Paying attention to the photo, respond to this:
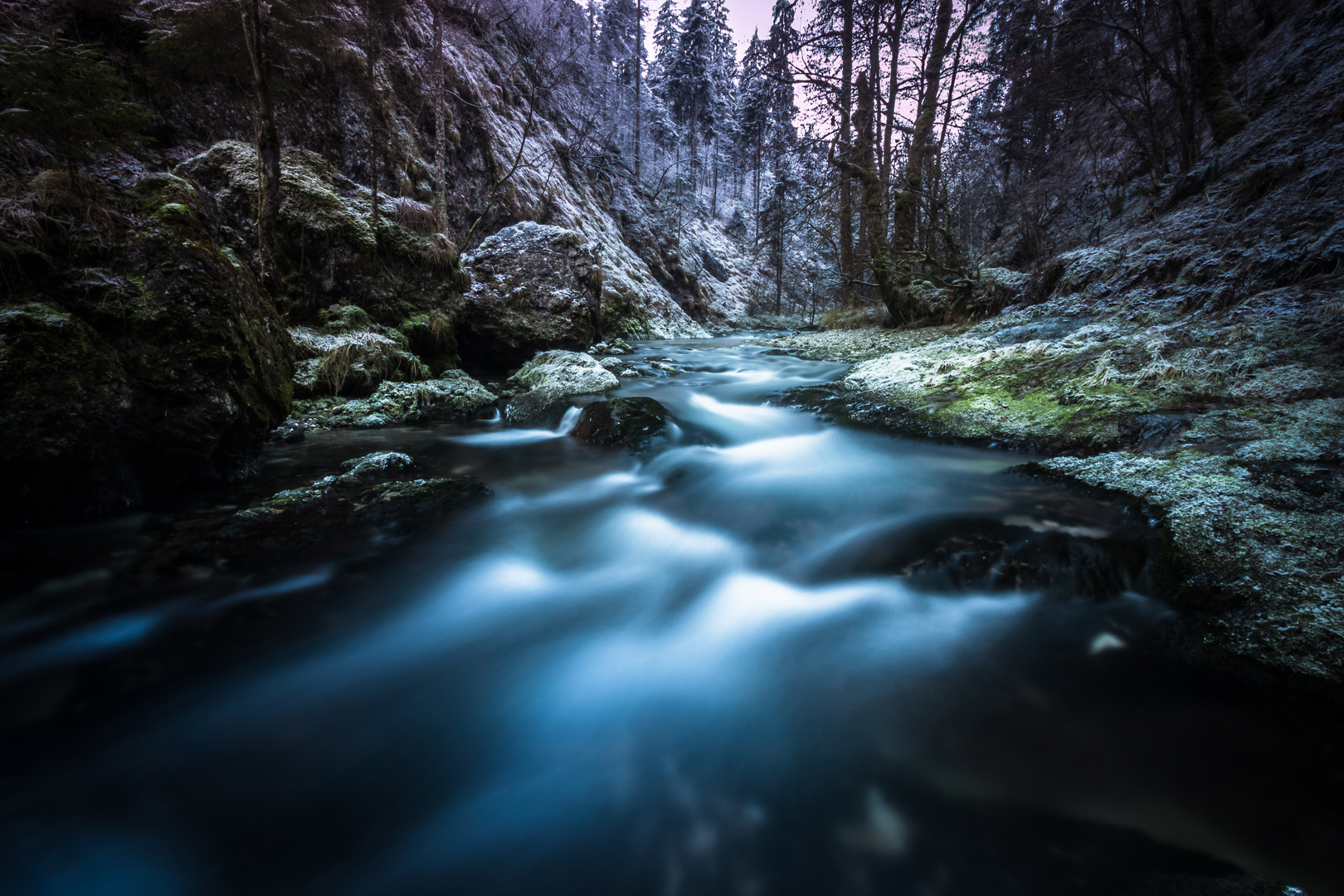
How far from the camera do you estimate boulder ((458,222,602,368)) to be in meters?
8.59

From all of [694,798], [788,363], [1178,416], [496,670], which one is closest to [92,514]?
[496,670]

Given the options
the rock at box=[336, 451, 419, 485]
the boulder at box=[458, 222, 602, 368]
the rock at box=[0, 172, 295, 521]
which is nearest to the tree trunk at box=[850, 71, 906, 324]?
the boulder at box=[458, 222, 602, 368]

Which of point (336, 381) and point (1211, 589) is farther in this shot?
point (336, 381)

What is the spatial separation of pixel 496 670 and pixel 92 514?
8.98ft

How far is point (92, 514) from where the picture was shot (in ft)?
9.61

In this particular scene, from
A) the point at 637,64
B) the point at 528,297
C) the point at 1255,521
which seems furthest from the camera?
the point at 637,64

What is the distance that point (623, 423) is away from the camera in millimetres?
5074

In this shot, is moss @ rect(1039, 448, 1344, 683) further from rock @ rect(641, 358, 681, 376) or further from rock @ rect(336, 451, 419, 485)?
rock @ rect(641, 358, 681, 376)

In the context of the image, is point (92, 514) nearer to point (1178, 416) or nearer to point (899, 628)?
point (899, 628)

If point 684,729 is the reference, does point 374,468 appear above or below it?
above

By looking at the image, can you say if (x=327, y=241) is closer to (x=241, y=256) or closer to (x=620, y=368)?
(x=241, y=256)

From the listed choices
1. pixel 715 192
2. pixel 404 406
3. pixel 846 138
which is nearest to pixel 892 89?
pixel 846 138

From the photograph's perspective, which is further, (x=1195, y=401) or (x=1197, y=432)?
(x=1195, y=401)

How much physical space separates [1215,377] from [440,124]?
14811 mm
